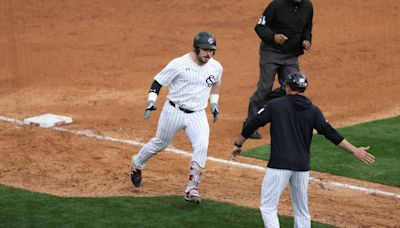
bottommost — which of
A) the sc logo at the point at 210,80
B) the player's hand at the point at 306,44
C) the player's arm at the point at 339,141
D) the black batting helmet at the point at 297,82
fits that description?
the player's arm at the point at 339,141

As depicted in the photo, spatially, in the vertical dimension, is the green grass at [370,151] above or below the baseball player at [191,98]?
below

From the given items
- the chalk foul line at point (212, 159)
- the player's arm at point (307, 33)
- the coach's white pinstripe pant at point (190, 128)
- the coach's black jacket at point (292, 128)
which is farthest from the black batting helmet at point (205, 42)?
the player's arm at point (307, 33)

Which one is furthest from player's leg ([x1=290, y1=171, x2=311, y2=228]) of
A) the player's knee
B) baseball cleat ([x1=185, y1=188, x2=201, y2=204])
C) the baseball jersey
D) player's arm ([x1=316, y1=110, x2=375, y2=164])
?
the player's knee

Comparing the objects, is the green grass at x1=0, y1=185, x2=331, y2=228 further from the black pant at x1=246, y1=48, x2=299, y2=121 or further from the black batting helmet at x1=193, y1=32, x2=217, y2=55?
the black pant at x1=246, y1=48, x2=299, y2=121

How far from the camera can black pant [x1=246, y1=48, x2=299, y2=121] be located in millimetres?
12016

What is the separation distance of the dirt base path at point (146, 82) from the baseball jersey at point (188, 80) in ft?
3.87

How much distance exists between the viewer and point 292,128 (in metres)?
7.86

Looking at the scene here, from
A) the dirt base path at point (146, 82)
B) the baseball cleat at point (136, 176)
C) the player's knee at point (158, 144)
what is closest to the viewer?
the player's knee at point (158, 144)

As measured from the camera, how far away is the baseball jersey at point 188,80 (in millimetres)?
9547

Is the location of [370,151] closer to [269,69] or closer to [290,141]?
[269,69]

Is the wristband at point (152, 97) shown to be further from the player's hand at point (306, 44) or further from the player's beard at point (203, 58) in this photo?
the player's hand at point (306, 44)

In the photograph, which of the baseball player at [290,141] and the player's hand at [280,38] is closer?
the baseball player at [290,141]

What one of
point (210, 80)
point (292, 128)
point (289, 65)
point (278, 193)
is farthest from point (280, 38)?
point (278, 193)

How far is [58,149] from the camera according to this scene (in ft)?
38.9
